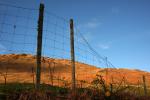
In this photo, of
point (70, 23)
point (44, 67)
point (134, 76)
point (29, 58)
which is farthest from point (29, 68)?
point (70, 23)

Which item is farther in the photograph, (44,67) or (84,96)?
(44,67)

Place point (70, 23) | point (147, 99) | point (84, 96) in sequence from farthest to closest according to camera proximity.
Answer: point (70, 23) < point (147, 99) < point (84, 96)

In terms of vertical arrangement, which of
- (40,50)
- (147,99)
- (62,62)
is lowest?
(147,99)

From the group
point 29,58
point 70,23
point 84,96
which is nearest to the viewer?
point 84,96

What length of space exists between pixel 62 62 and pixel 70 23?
172 ft

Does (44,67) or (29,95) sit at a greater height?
(44,67)

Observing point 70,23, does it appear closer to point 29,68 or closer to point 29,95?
point 29,95

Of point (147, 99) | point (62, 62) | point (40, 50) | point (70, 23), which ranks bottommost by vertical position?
point (147, 99)

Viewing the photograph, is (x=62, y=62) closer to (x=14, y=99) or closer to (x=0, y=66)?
(x=0, y=66)

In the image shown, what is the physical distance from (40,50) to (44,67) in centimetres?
4635

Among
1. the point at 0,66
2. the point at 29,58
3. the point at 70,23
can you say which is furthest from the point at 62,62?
the point at 70,23

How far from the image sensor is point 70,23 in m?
11.8

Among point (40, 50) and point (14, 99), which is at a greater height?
point (40, 50)

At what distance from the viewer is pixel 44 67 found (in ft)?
179
